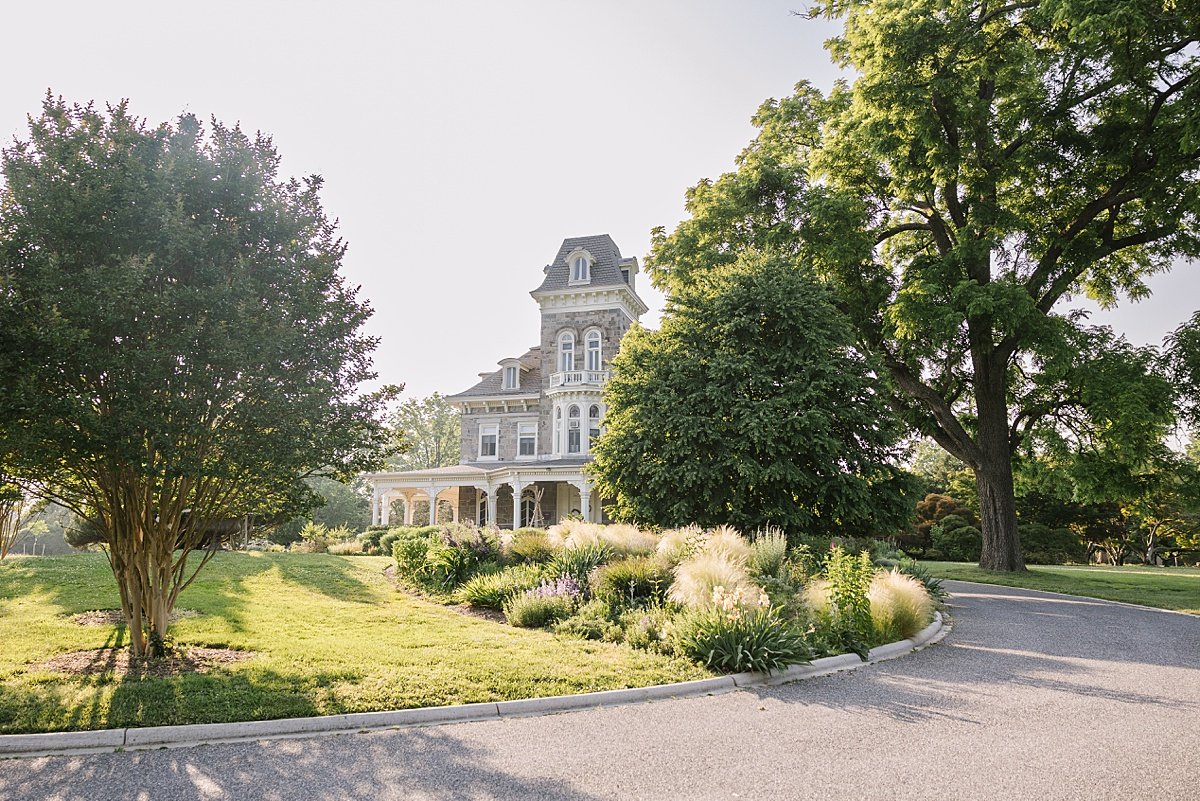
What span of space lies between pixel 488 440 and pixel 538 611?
2648 cm

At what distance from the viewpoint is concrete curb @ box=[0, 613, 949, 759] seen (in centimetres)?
489

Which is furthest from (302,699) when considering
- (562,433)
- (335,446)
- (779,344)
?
(562,433)

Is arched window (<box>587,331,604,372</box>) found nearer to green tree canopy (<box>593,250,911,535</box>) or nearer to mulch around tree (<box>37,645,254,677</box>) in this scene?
green tree canopy (<box>593,250,911,535</box>)

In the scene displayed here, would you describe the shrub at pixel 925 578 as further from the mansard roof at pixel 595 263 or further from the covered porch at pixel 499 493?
the mansard roof at pixel 595 263

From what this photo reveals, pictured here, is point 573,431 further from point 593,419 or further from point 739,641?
point 739,641

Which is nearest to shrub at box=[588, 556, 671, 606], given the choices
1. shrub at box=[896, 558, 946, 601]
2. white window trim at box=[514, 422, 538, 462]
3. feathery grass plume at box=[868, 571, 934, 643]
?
feathery grass plume at box=[868, 571, 934, 643]

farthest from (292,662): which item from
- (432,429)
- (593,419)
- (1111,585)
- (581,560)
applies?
(432,429)

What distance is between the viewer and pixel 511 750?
4902 mm

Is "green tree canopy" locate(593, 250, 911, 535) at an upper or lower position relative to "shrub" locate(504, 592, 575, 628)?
upper

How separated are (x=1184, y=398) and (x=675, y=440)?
46.8ft

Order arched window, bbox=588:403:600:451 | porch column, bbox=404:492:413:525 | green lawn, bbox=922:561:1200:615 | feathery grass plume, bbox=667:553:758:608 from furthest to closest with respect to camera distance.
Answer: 1. porch column, bbox=404:492:413:525
2. arched window, bbox=588:403:600:451
3. green lawn, bbox=922:561:1200:615
4. feathery grass plume, bbox=667:553:758:608

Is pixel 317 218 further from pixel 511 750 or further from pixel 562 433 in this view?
pixel 562 433

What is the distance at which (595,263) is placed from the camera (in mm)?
34500

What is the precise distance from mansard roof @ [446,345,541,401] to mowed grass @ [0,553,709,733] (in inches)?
907
